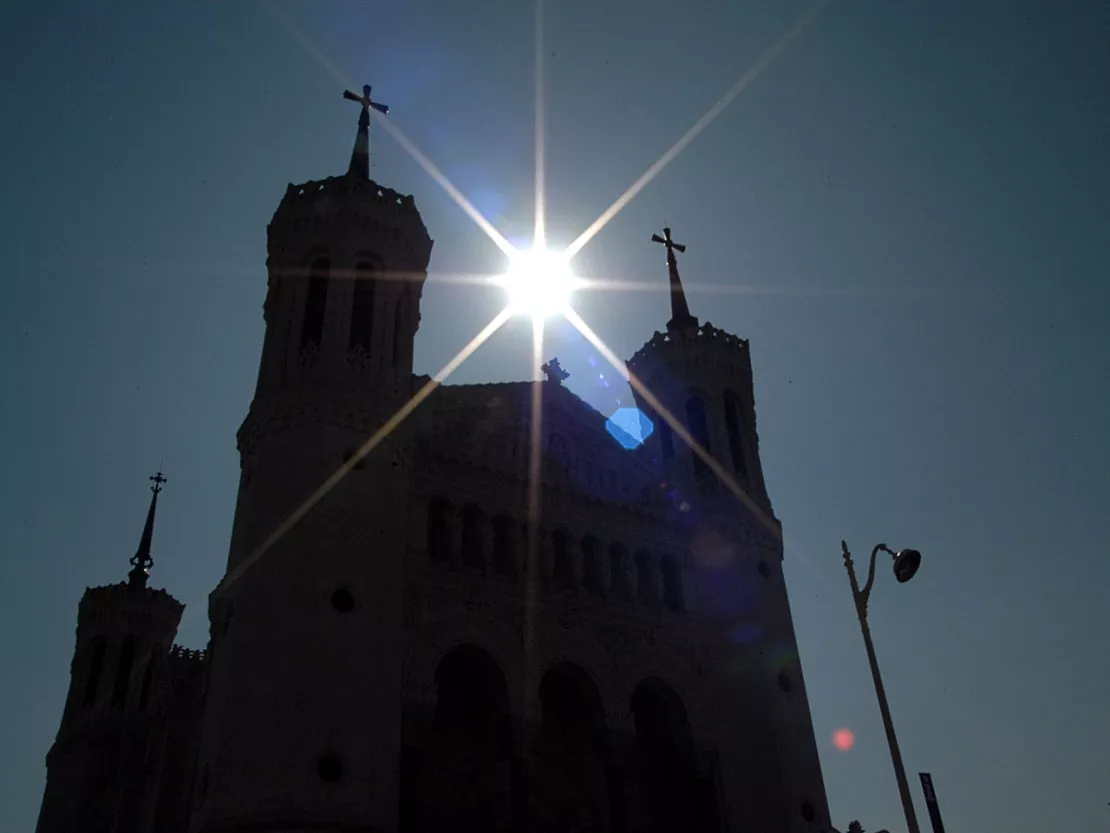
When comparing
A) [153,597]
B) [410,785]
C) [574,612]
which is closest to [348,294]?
[574,612]

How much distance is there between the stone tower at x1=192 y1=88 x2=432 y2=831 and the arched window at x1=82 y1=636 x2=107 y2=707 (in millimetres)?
27863

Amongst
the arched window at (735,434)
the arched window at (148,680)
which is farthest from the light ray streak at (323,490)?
the arched window at (148,680)

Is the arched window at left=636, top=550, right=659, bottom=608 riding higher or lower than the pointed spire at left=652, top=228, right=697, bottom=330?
lower

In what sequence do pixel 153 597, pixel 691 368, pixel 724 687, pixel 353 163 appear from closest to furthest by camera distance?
pixel 724 687 < pixel 353 163 < pixel 691 368 < pixel 153 597

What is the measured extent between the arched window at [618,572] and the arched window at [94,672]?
3185cm

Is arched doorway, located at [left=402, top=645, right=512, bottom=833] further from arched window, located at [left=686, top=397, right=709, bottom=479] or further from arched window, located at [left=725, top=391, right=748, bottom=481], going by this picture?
arched window, located at [left=725, top=391, right=748, bottom=481]

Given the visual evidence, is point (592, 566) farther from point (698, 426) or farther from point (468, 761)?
point (698, 426)

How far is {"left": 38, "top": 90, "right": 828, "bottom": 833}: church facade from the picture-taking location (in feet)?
73.6

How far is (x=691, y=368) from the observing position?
123 feet

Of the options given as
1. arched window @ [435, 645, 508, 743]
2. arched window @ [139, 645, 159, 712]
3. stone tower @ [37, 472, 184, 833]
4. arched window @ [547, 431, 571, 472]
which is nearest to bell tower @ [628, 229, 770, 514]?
arched window @ [547, 431, 571, 472]

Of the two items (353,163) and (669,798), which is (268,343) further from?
(669,798)

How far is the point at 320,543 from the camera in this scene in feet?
79.7

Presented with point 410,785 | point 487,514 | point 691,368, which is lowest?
point 410,785

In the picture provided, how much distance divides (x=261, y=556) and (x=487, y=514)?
275 inches
